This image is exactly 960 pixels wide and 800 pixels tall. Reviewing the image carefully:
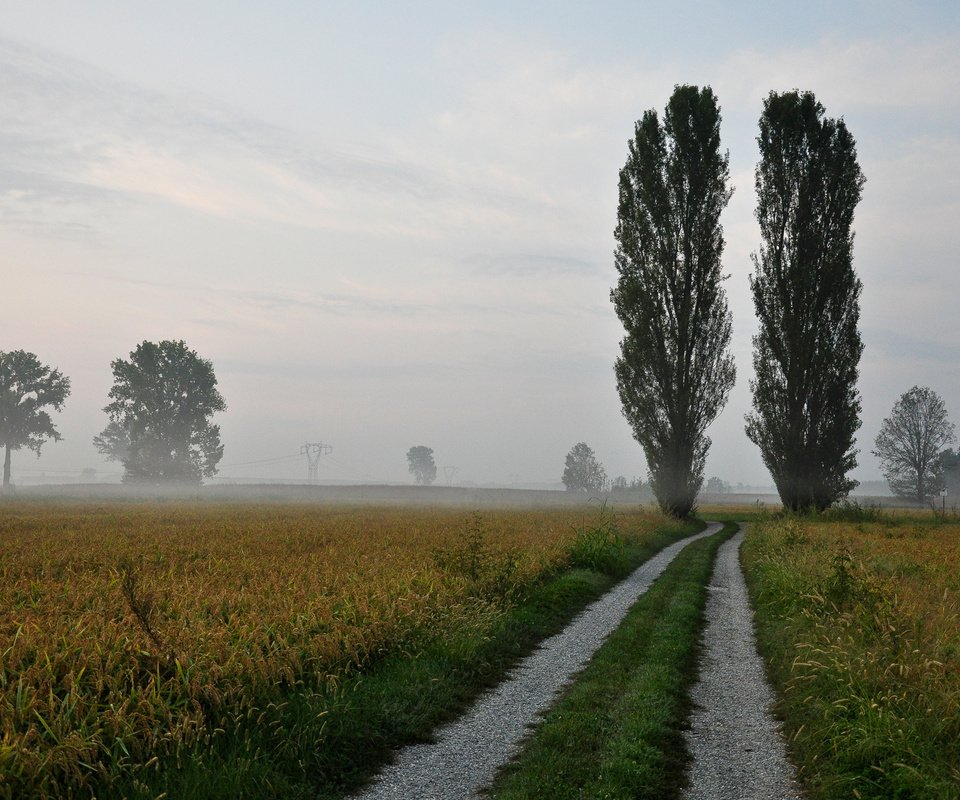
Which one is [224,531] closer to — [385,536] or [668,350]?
[385,536]

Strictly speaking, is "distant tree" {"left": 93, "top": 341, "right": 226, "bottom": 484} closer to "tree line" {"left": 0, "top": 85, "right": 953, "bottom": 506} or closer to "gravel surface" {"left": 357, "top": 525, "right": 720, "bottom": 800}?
"tree line" {"left": 0, "top": 85, "right": 953, "bottom": 506}

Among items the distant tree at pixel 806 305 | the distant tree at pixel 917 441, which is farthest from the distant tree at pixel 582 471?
the distant tree at pixel 806 305

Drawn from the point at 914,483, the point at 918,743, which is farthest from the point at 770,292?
the point at 914,483

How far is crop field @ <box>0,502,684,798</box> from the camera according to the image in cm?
626

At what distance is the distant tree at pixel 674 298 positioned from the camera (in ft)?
133

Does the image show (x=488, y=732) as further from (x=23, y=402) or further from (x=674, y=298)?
(x=23, y=402)

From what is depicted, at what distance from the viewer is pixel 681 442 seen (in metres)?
40.4

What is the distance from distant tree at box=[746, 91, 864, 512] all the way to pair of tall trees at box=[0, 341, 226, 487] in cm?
6440

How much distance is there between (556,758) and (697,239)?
3838 centimetres

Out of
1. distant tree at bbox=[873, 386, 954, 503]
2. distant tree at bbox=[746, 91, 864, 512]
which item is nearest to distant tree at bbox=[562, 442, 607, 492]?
distant tree at bbox=[873, 386, 954, 503]

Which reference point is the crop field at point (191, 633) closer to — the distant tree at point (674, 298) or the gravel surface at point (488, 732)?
the gravel surface at point (488, 732)

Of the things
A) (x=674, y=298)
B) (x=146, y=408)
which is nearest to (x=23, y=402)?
(x=146, y=408)

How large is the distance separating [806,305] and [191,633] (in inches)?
1603

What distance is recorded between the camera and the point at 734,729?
26.8 ft
